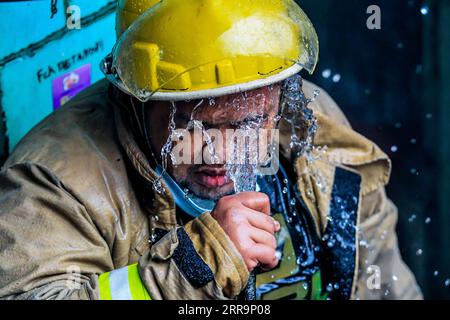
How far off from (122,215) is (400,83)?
6.80 feet

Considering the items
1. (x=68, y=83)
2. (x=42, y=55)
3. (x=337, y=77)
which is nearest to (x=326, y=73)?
(x=337, y=77)

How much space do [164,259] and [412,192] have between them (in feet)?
7.82

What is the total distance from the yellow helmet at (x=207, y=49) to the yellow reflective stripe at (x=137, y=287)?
50cm

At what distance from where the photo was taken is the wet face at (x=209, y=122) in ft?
7.90

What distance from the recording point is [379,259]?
3.24 metres

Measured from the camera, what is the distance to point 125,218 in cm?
256

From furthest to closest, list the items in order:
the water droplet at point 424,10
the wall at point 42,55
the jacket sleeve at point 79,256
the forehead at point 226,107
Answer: the water droplet at point 424,10 → the wall at point 42,55 → the forehead at point 226,107 → the jacket sleeve at point 79,256

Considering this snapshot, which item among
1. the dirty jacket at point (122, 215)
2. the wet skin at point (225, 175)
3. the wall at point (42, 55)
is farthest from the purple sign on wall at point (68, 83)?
the wet skin at point (225, 175)

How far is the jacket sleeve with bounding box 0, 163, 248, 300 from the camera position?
2.21 meters

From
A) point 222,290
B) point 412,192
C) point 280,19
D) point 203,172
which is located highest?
point 280,19

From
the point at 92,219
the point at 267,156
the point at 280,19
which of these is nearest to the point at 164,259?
the point at 92,219

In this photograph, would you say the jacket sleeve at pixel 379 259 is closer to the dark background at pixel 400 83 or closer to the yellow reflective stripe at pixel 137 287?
the dark background at pixel 400 83

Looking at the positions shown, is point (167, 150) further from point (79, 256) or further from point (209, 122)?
point (79, 256)

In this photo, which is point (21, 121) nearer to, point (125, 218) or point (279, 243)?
point (125, 218)
